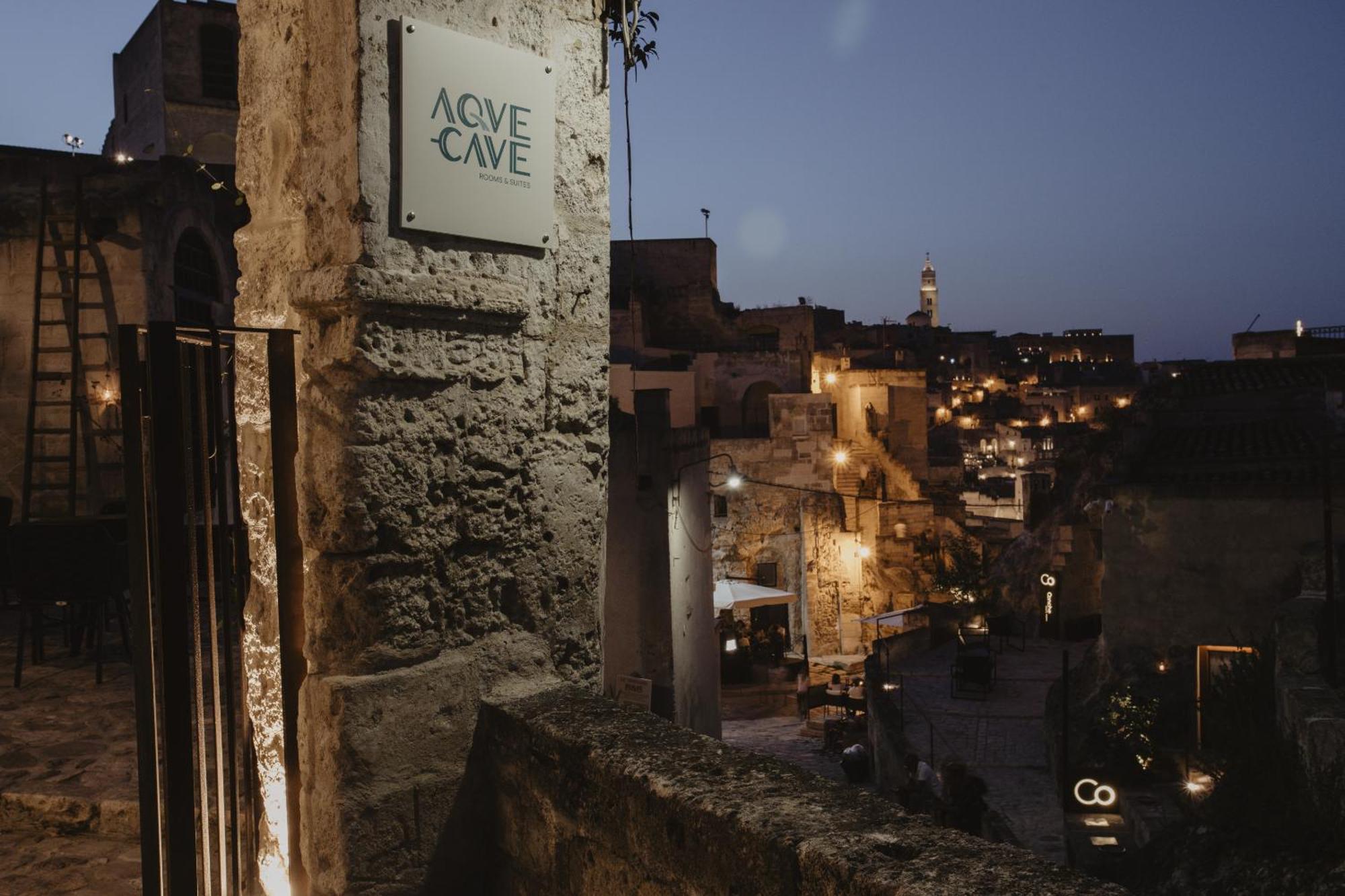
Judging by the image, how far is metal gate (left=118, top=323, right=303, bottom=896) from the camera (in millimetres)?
2238

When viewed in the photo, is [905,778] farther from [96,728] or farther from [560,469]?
[560,469]

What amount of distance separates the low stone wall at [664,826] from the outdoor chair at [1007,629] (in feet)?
65.1

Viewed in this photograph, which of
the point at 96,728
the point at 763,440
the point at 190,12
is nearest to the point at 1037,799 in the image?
the point at 96,728

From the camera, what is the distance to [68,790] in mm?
4246

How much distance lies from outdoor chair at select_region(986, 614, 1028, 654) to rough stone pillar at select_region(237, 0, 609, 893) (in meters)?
19.9

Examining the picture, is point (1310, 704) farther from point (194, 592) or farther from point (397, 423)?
point (194, 592)

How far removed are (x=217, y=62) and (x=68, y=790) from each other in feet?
66.5

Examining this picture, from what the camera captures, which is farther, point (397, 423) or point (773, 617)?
point (773, 617)

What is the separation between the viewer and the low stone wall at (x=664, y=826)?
174 cm

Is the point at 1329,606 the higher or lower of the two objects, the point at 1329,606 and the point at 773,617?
the higher

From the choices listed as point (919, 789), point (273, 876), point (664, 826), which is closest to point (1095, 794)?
point (919, 789)

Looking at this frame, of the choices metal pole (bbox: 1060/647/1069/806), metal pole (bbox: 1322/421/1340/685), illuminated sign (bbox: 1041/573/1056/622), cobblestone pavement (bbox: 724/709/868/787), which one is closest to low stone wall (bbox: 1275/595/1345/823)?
metal pole (bbox: 1322/421/1340/685)

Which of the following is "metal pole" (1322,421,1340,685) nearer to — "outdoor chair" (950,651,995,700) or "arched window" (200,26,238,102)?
"outdoor chair" (950,651,995,700)

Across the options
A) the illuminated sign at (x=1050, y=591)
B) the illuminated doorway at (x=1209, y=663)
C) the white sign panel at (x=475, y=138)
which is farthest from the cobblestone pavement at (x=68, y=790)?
the illuminated sign at (x=1050, y=591)
